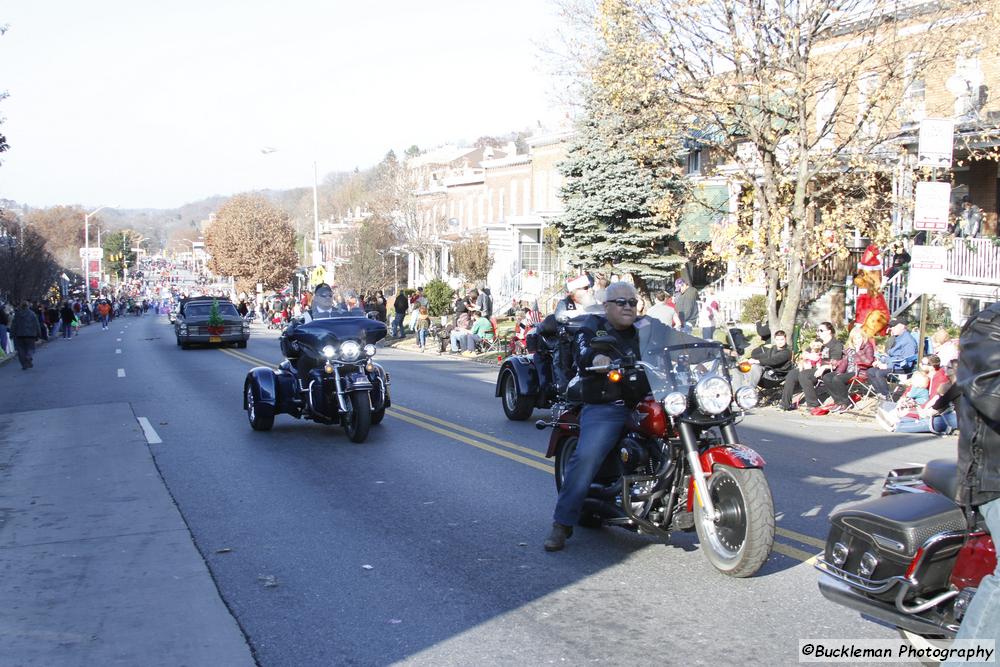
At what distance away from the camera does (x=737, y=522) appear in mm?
6141

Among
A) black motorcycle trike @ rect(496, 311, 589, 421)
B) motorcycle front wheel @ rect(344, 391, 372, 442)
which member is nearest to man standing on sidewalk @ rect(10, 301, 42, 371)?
black motorcycle trike @ rect(496, 311, 589, 421)

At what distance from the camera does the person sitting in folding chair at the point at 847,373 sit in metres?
15.3

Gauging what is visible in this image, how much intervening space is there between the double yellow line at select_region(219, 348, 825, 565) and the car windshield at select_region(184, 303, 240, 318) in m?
19.8

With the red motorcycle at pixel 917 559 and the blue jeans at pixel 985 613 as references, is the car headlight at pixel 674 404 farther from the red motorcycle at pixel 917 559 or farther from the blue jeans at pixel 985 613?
the blue jeans at pixel 985 613

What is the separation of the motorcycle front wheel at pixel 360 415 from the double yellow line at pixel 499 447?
110 centimetres

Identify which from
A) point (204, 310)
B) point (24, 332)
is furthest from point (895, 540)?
point (204, 310)

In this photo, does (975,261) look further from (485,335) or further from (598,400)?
(598,400)

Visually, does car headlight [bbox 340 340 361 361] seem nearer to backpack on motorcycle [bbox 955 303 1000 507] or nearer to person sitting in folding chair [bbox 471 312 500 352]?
backpack on motorcycle [bbox 955 303 1000 507]

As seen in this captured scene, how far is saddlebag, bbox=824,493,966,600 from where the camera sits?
4355 mm

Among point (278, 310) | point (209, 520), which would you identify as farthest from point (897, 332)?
point (278, 310)

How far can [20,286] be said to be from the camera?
52.0 m

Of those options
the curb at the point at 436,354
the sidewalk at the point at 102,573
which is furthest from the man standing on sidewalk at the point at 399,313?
the sidewalk at the point at 102,573

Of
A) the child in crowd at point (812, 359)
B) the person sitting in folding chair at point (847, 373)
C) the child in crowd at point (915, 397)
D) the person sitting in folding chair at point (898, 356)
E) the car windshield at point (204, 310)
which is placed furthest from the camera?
the car windshield at point (204, 310)

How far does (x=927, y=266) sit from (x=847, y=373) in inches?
87.0
